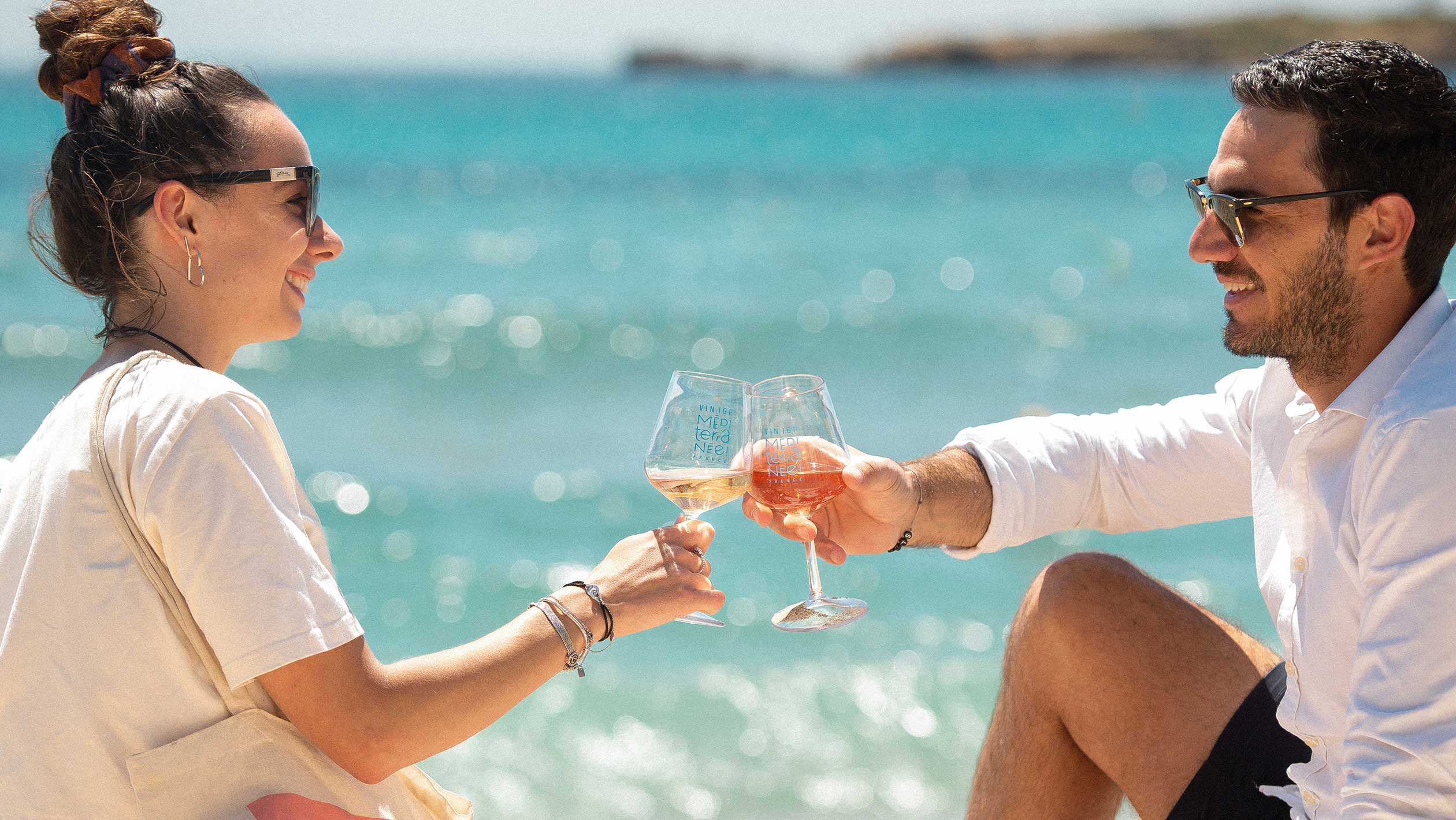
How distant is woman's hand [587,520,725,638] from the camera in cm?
246

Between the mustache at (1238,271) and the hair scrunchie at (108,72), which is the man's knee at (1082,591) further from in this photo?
the hair scrunchie at (108,72)

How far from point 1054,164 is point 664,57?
6126cm

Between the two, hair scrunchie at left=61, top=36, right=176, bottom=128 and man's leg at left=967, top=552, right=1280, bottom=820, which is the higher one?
hair scrunchie at left=61, top=36, right=176, bottom=128

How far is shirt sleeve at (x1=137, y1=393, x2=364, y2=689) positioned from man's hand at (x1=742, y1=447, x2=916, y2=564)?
1.16 m

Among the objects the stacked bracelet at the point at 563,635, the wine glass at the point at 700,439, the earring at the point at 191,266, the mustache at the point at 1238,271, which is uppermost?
the mustache at the point at 1238,271

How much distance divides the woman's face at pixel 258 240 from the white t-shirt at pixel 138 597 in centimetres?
32

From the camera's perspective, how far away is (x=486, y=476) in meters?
8.38

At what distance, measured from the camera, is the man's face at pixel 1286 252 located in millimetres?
2432

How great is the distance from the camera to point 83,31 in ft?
7.52

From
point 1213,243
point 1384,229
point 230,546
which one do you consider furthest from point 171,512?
point 1384,229

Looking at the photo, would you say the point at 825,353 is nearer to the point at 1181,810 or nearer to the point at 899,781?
the point at 899,781

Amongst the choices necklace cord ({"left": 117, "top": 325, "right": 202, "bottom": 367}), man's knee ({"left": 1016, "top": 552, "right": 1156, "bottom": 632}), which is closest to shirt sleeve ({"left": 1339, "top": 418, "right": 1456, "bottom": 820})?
man's knee ({"left": 1016, "top": 552, "right": 1156, "bottom": 632})

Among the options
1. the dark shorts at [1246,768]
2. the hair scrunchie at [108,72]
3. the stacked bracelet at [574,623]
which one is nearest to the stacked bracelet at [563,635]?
the stacked bracelet at [574,623]

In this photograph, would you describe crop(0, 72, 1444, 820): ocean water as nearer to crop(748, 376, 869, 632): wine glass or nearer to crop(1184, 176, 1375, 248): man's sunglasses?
crop(748, 376, 869, 632): wine glass
